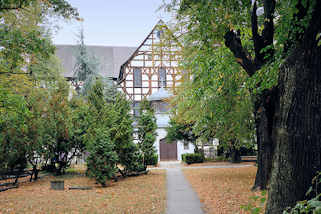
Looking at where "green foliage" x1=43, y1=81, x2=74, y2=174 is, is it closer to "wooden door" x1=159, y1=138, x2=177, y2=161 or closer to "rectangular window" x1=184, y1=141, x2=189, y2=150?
"rectangular window" x1=184, y1=141, x2=189, y2=150

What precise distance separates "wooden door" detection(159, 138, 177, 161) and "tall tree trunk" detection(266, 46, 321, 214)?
87.4ft

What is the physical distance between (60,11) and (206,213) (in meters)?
7.10

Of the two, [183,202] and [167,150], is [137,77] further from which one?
[183,202]

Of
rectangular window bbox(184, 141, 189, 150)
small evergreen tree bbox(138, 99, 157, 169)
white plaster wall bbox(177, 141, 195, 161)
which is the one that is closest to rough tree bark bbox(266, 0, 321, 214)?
small evergreen tree bbox(138, 99, 157, 169)

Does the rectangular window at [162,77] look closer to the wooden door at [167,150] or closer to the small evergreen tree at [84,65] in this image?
the wooden door at [167,150]

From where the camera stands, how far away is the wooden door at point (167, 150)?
3059 centimetres

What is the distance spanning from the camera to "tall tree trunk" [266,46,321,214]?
3896 mm

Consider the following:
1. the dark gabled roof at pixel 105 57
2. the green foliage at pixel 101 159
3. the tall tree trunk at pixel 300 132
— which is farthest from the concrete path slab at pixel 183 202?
the dark gabled roof at pixel 105 57

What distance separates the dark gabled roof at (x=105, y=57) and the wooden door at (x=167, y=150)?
12346 millimetres

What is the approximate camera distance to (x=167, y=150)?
101 feet

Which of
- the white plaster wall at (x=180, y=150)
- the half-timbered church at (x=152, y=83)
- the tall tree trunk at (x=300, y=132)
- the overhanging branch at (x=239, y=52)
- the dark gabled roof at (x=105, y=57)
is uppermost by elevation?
the dark gabled roof at (x=105, y=57)

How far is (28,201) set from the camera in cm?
932

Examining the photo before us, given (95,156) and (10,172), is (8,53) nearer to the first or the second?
(95,156)

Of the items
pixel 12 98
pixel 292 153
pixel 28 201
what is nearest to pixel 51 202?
pixel 28 201
